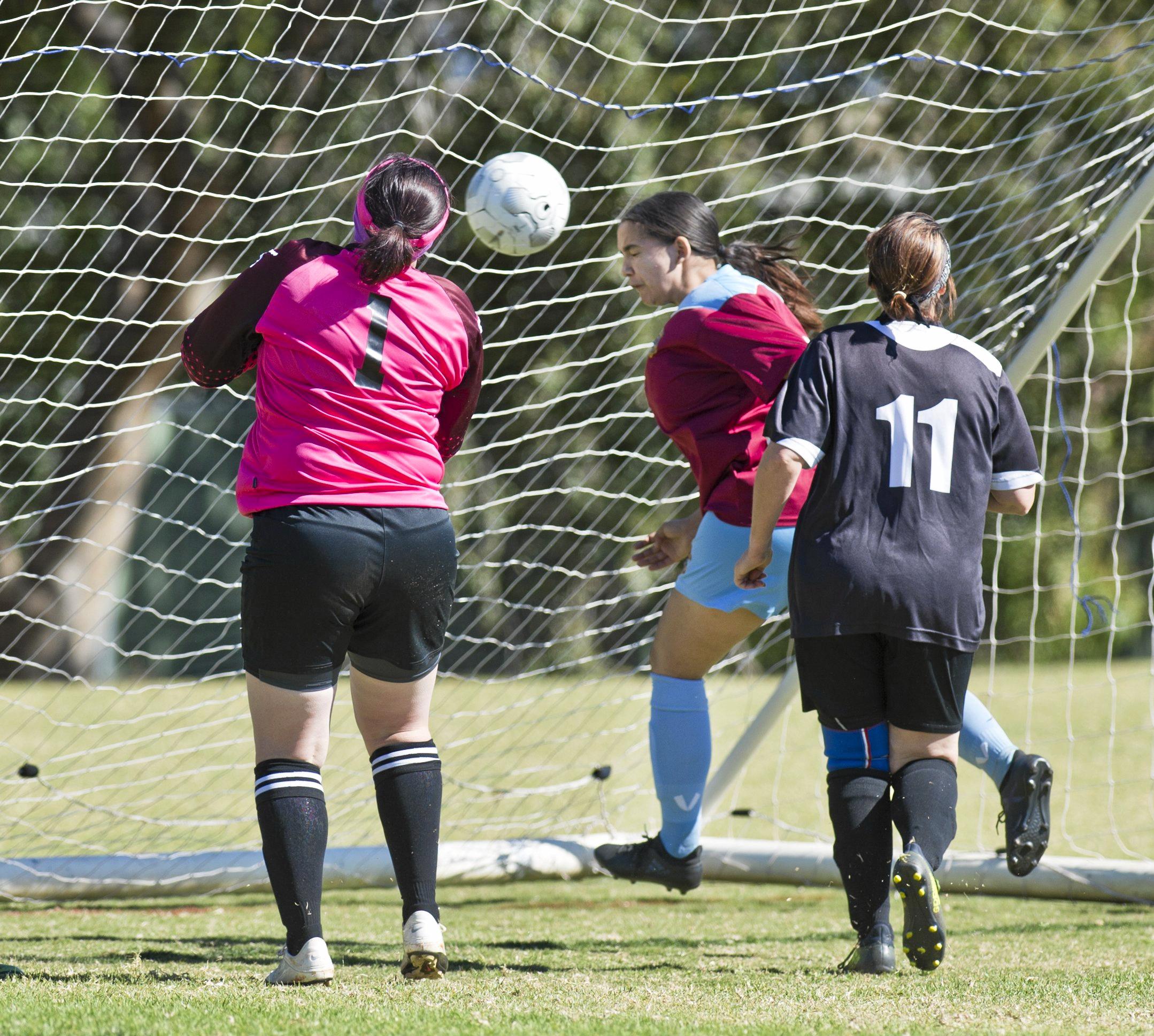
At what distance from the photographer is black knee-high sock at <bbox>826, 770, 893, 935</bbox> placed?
2586mm

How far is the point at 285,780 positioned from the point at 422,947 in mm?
414

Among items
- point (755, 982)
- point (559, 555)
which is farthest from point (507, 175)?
point (559, 555)

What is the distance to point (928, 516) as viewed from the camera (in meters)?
2.54

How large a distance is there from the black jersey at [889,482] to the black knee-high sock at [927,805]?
10.1 inches

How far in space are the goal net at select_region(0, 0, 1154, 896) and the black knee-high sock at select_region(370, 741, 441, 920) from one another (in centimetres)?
78

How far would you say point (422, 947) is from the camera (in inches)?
98.0

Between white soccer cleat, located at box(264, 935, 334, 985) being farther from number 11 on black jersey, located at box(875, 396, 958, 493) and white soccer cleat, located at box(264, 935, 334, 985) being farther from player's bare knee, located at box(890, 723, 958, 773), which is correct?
number 11 on black jersey, located at box(875, 396, 958, 493)

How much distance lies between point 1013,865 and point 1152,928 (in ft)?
Answer: 2.65

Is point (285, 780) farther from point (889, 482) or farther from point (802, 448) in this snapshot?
point (889, 482)

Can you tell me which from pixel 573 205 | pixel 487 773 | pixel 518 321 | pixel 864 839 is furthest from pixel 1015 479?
pixel 573 205

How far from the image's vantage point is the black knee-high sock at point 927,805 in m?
2.51

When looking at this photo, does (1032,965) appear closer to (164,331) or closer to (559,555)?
(164,331)

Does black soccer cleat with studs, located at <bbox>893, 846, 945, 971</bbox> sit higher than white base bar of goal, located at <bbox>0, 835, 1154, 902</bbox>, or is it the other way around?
black soccer cleat with studs, located at <bbox>893, 846, 945, 971</bbox>

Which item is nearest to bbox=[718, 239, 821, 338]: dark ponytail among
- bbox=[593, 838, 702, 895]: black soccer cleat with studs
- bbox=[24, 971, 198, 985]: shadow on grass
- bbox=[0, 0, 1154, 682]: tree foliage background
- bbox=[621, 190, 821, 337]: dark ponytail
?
bbox=[621, 190, 821, 337]: dark ponytail
